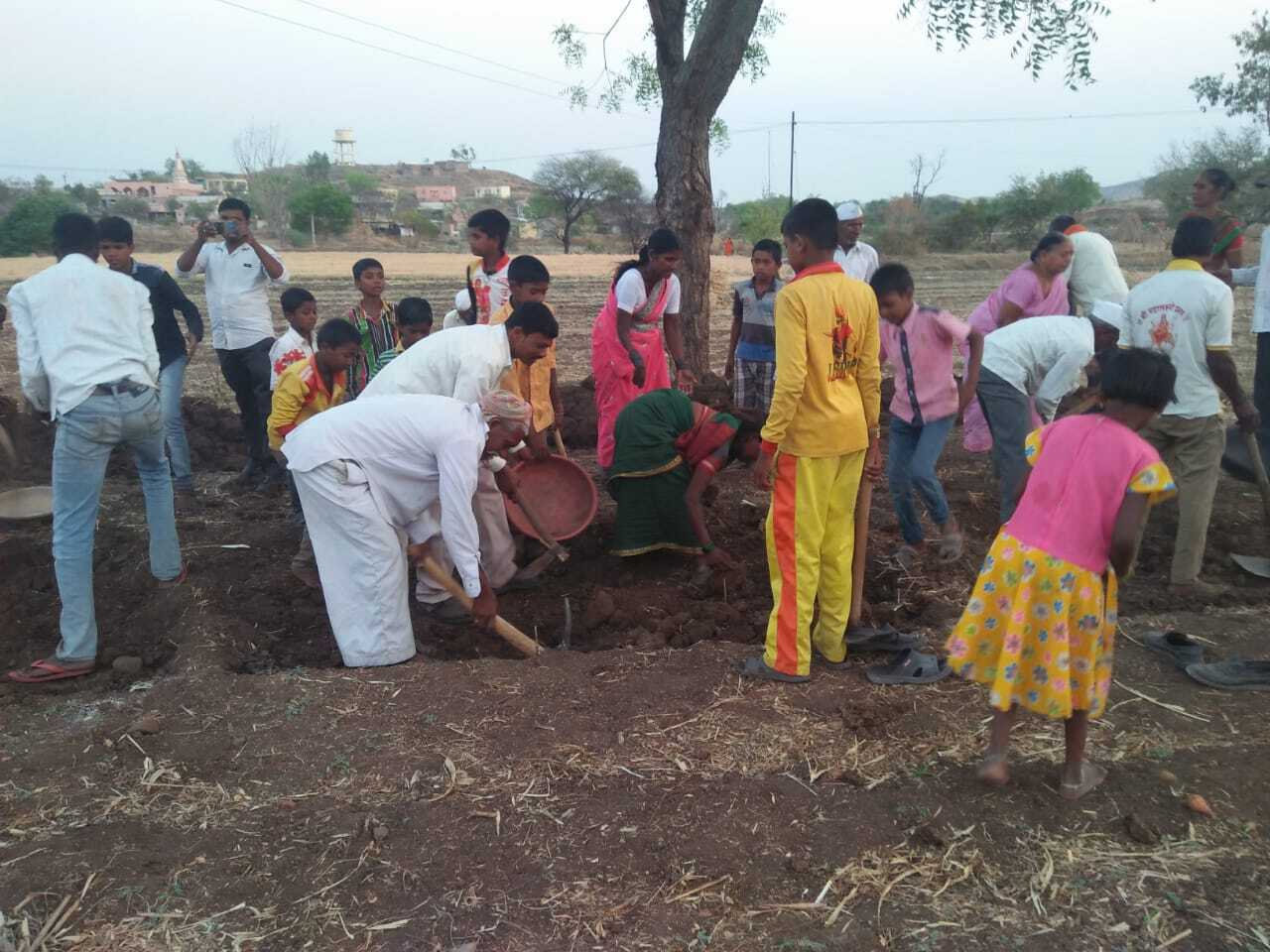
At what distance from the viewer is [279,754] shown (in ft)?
11.0

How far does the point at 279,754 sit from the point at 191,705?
0.58 metres

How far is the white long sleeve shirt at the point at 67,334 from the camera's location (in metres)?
4.18

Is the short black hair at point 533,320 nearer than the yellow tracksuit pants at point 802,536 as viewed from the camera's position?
No

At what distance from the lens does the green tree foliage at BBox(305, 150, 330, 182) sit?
75000 mm

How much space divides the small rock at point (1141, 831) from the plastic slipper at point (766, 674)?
1.27 meters

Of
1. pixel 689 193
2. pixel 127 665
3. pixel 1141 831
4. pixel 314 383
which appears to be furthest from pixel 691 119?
pixel 1141 831

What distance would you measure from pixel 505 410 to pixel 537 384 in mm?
1538

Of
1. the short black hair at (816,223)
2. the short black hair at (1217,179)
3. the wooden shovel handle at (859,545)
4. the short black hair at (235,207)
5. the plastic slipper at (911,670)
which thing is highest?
the short black hair at (1217,179)

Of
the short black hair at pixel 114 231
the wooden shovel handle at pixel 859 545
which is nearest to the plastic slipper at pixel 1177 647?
the wooden shovel handle at pixel 859 545

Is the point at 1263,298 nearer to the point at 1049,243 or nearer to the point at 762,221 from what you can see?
the point at 1049,243

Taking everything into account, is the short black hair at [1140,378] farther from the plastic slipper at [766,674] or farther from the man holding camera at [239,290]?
the man holding camera at [239,290]

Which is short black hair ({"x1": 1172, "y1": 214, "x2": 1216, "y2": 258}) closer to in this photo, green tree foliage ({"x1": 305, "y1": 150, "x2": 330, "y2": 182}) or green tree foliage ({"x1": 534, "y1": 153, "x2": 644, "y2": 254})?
green tree foliage ({"x1": 534, "y1": 153, "x2": 644, "y2": 254})

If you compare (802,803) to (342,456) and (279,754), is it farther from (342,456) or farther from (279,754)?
(342,456)

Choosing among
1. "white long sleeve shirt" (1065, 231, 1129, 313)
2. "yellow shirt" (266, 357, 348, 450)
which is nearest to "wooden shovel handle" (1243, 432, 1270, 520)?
"white long sleeve shirt" (1065, 231, 1129, 313)
